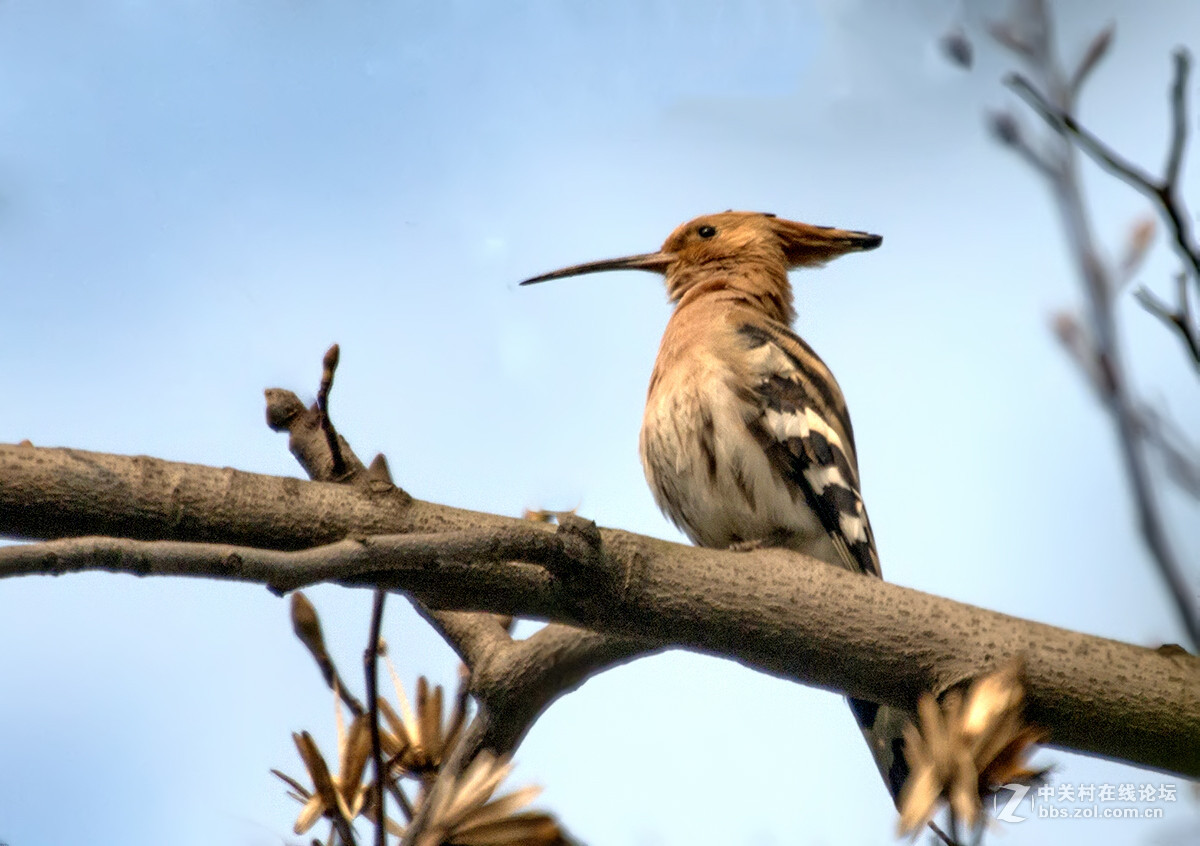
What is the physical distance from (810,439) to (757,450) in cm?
12

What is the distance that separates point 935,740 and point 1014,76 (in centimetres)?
61

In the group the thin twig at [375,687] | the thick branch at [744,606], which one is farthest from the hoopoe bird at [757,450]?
the thin twig at [375,687]

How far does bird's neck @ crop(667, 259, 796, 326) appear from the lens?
10.3ft

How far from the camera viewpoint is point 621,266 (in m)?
3.45

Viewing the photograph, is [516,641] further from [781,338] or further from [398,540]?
[781,338]

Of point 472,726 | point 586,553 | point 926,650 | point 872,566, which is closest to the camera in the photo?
point 586,553

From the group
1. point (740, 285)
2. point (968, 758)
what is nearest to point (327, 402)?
point (968, 758)

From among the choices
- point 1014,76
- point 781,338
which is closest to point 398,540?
point 1014,76

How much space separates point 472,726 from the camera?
202 cm

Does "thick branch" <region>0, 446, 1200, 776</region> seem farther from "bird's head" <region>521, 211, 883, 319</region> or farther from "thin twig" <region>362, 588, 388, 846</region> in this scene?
"bird's head" <region>521, 211, 883, 319</region>

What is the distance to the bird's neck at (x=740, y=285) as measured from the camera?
3.13 metres

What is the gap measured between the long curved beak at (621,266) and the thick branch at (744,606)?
5.47 feet

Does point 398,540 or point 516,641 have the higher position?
point 516,641

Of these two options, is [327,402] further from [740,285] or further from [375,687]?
[740,285]
